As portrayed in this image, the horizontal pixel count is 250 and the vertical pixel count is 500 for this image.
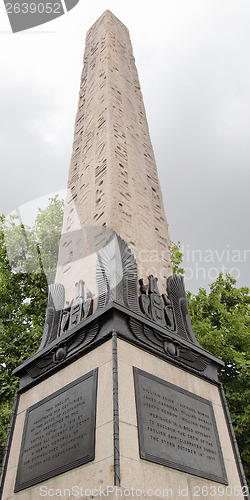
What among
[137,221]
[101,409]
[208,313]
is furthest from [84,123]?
[208,313]

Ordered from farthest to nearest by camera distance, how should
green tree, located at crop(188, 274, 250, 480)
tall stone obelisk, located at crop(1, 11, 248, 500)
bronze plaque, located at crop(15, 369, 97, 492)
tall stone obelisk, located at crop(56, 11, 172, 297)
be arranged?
green tree, located at crop(188, 274, 250, 480), tall stone obelisk, located at crop(56, 11, 172, 297), bronze plaque, located at crop(15, 369, 97, 492), tall stone obelisk, located at crop(1, 11, 248, 500)

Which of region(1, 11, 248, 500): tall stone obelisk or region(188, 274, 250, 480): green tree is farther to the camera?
region(188, 274, 250, 480): green tree

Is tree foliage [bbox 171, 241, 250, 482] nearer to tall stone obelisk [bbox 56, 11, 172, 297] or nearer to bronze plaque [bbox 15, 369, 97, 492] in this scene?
tall stone obelisk [bbox 56, 11, 172, 297]

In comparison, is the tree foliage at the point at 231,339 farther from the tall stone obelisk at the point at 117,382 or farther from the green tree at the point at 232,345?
the tall stone obelisk at the point at 117,382

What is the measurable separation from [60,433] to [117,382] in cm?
72

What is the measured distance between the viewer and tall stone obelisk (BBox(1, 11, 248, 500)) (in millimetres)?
2932

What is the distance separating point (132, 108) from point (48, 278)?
557 cm

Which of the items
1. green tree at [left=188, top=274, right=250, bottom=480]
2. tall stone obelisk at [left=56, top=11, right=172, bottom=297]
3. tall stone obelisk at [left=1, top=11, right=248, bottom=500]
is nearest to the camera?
tall stone obelisk at [left=1, top=11, right=248, bottom=500]

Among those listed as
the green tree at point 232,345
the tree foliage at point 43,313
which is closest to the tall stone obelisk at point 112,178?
the tree foliage at point 43,313

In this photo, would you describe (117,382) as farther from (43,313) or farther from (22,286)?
(22,286)

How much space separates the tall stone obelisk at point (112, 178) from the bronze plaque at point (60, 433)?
1405 millimetres

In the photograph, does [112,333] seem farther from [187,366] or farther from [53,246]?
[53,246]

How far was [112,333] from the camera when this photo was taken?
11.2ft

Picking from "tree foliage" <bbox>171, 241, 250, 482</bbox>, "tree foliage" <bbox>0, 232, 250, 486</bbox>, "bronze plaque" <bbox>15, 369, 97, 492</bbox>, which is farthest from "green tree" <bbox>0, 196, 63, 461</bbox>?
"bronze plaque" <bbox>15, 369, 97, 492</bbox>
